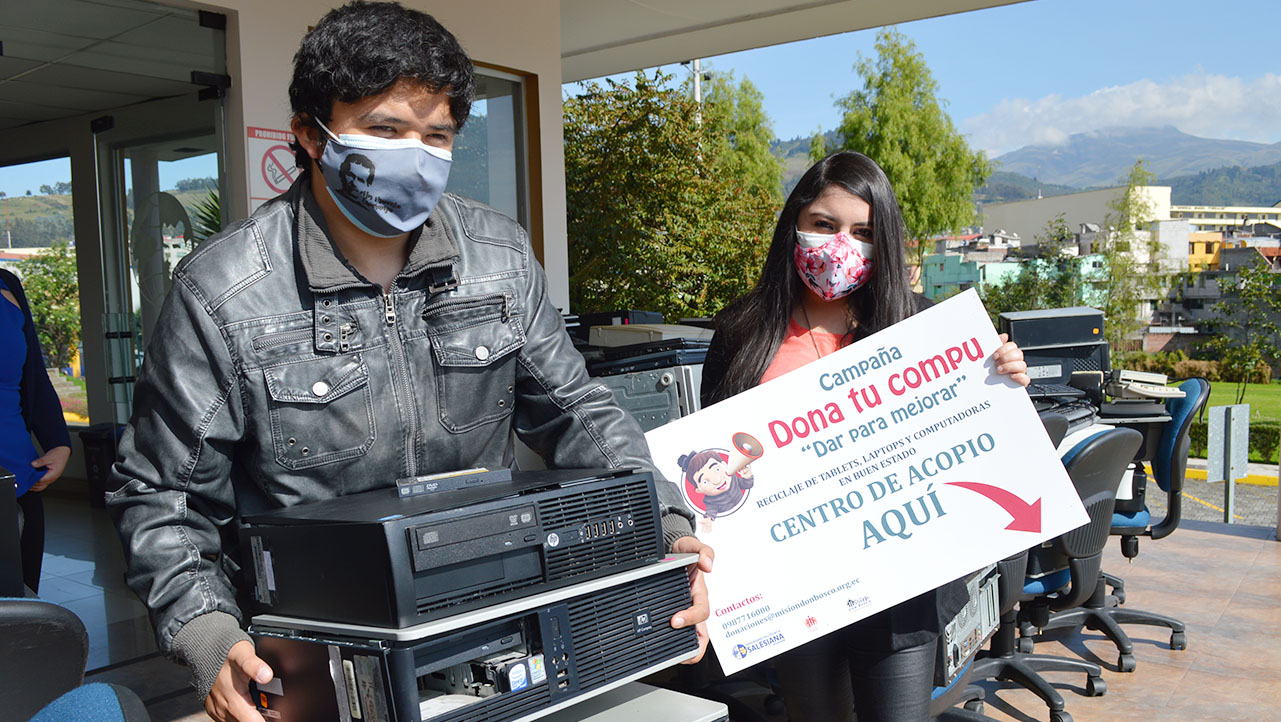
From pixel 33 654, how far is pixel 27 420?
8.23ft

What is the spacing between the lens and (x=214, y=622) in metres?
1.22

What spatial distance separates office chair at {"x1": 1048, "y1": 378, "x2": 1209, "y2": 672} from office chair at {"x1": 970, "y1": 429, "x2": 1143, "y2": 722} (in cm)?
39

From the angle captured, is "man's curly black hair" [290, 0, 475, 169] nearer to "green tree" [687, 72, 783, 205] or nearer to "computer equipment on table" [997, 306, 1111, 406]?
"computer equipment on table" [997, 306, 1111, 406]

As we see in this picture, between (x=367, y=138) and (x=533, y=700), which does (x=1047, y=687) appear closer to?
(x=533, y=700)

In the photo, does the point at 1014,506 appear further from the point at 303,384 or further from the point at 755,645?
the point at 303,384

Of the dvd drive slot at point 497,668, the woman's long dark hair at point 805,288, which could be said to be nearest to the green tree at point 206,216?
the woman's long dark hair at point 805,288

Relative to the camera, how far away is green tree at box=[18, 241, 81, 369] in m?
6.79

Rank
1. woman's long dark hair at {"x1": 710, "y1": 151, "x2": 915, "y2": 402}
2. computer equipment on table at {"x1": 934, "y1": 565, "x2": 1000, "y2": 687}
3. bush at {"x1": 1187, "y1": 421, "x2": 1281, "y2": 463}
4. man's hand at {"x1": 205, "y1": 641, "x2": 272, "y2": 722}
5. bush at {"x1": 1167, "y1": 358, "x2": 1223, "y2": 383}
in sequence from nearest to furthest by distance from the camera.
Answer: man's hand at {"x1": 205, "y1": 641, "x2": 272, "y2": 722} < woman's long dark hair at {"x1": 710, "y1": 151, "x2": 915, "y2": 402} < computer equipment on table at {"x1": 934, "y1": 565, "x2": 1000, "y2": 687} < bush at {"x1": 1187, "y1": 421, "x2": 1281, "y2": 463} < bush at {"x1": 1167, "y1": 358, "x2": 1223, "y2": 383}

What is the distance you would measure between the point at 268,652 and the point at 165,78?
13.8ft

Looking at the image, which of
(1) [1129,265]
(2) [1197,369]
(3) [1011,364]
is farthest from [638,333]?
(1) [1129,265]

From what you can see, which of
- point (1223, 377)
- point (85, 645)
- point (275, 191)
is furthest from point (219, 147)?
point (1223, 377)

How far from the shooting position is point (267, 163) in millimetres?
4285

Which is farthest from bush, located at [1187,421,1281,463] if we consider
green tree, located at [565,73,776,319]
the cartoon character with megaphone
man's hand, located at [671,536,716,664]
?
man's hand, located at [671,536,716,664]

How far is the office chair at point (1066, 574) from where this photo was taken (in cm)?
327
